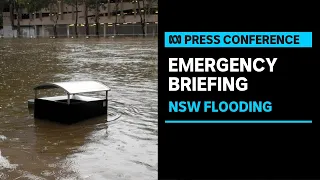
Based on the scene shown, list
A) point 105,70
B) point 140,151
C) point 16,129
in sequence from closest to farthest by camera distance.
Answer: point 140,151 < point 16,129 < point 105,70

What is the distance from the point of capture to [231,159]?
3.57m

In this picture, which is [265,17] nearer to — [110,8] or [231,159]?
[231,159]

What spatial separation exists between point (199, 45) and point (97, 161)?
10.9 feet

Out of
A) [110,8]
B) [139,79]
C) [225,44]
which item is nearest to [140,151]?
[225,44]
